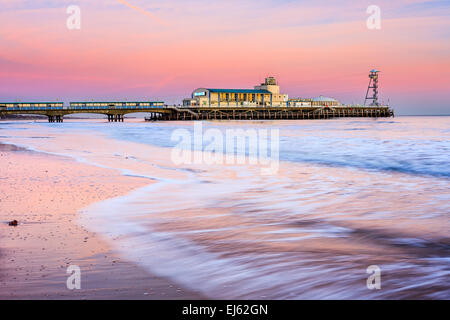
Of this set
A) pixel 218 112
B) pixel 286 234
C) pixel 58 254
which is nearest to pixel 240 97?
pixel 218 112

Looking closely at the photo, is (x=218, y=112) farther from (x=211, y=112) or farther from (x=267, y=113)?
(x=267, y=113)

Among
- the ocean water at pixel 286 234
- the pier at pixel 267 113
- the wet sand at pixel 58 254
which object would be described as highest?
the pier at pixel 267 113

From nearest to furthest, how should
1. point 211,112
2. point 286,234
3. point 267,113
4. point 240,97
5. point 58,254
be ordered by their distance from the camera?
point 58,254 → point 286,234 → point 211,112 → point 240,97 → point 267,113

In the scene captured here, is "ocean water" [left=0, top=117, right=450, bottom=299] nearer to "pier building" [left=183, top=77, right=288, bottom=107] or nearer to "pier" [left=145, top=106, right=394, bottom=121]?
"pier" [left=145, top=106, right=394, bottom=121]

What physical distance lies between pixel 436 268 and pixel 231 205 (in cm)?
397

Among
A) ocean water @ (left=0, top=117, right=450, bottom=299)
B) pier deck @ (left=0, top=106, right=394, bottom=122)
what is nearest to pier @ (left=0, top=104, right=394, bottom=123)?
pier deck @ (left=0, top=106, right=394, bottom=122)

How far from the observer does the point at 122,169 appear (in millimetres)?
12930

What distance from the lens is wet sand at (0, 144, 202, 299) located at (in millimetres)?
3533

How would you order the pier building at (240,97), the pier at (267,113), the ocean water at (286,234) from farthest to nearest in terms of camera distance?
the pier building at (240,97) → the pier at (267,113) → the ocean water at (286,234)

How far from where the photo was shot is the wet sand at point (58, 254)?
11.6 feet

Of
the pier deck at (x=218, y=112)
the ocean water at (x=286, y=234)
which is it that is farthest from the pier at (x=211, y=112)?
the ocean water at (x=286, y=234)

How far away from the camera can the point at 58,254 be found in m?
4.46

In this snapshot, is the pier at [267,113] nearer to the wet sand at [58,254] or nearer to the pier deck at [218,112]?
the pier deck at [218,112]
